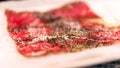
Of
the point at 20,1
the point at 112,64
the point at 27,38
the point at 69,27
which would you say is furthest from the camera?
the point at 20,1

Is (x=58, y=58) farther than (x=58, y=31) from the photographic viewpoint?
No

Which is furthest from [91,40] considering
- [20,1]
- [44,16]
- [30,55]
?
[20,1]

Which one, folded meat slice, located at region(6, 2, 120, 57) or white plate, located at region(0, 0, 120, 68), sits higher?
folded meat slice, located at region(6, 2, 120, 57)

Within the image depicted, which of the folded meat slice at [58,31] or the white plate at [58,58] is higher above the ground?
the folded meat slice at [58,31]

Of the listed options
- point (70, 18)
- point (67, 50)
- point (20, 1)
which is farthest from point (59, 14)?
point (67, 50)

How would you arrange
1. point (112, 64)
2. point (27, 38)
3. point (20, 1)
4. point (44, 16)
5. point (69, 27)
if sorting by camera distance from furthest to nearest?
point (20, 1), point (44, 16), point (69, 27), point (27, 38), point (112, 64)

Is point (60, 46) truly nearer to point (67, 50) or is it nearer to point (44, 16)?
point (67, 50)

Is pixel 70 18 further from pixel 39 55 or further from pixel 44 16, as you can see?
pixel 39 55

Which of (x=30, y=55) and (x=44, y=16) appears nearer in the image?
(x=30, y=55)

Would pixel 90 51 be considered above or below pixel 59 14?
below
